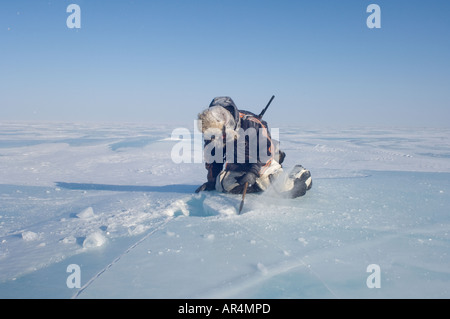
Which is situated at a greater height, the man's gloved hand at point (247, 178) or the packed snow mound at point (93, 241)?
the man's gloved hand at point (247, 178)

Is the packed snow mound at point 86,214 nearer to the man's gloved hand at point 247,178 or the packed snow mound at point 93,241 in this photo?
the packed snow mound at point 93,241

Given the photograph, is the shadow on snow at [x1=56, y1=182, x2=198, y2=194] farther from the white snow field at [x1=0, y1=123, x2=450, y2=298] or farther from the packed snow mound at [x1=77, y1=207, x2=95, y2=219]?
the packed snow mound at [x1=77, y1=207, x2=95, y2=219]

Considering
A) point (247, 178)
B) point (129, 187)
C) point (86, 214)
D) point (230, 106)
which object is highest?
point (230, 106)

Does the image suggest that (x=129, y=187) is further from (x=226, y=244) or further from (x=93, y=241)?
(x=226, y=244)

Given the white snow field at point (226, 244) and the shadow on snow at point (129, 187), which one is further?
the shadow on snow at point (129, 187)

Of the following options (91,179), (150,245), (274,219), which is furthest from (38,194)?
(274,219)

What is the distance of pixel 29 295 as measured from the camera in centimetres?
143

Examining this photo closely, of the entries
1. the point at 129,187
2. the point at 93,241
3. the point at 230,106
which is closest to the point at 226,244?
the point at 93,241

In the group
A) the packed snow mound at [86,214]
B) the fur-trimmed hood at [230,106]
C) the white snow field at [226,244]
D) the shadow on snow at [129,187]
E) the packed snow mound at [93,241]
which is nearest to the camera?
the white snow field at [226,244]

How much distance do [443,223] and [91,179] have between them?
4869 mm

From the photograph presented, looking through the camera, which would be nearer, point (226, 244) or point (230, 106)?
point (226, 244)

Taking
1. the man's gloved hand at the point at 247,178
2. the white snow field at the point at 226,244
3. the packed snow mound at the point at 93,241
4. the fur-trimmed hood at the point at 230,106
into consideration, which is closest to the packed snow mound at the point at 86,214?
the white snow field at the point at 226,244

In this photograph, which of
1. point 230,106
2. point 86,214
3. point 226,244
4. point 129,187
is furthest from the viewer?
point 129,187

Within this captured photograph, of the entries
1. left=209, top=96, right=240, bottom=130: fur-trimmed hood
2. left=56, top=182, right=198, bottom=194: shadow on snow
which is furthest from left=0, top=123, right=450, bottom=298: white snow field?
left=209, top=96, right=240, bottom=130: fur-trimmed hood
